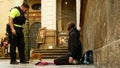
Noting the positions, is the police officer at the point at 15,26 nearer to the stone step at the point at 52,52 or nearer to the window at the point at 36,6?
the stone step at the point at 52,52

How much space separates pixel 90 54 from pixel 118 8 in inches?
213

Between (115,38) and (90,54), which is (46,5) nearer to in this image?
(90,54)

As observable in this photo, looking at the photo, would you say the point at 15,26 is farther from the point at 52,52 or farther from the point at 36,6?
the point at 36,6

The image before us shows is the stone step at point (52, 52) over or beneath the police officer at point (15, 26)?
beneath

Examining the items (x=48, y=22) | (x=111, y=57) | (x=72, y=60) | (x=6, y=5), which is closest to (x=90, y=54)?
(x=72, y=60)

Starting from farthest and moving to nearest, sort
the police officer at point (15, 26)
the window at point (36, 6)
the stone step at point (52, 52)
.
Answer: the window at point (36, 6)
the stone step at point (52, 52)
the police officer at point (15, 26)

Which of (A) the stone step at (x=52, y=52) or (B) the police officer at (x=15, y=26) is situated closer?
(B) the police officer at (x=15, y=26)

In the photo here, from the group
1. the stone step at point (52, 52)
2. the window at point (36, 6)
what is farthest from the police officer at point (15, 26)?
the window at point (36, 6)

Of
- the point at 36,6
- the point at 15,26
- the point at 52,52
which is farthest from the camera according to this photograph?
the point at 36,6

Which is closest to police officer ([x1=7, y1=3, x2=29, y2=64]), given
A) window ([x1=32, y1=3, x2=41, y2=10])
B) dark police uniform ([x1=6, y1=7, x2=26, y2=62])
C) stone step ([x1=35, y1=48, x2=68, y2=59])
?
dark police uniform ([x1=6, y1=7, x2=26, y2=62])

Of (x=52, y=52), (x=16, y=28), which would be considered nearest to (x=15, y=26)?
(x=16, y=28)

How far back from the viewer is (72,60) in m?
11.2

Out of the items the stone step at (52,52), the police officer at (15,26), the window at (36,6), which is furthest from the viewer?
the window at (36,6)

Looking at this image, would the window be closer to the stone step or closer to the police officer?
the stone step
